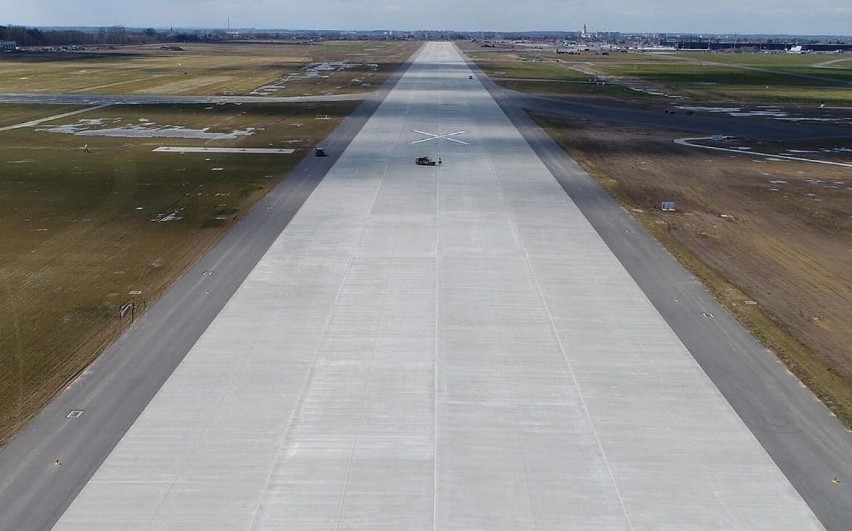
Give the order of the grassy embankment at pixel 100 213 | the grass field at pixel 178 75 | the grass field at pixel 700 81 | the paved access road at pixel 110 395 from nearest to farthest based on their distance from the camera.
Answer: the paved access road at pixel 110 395, the grassy embankment at pixel 100 213, the grass field at pixel 700 81, the grass field at pixel 178 75

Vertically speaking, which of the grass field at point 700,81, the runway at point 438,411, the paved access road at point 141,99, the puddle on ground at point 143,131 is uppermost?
the grass field at point 700,81

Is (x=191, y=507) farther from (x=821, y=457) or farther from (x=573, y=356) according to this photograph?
(x=821, y=457)

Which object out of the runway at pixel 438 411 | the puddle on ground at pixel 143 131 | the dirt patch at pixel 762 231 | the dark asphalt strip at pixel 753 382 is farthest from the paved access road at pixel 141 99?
the dark asphalt strip at pixel 753 382

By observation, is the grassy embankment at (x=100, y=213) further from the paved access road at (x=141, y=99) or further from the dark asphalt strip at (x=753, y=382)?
the dark asphalt strip at (x=753, y=382)

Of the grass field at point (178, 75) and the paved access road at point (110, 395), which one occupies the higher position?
the grass field at point (178, 75)

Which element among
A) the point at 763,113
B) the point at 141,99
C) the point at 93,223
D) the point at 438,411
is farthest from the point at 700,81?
the point at 438,411

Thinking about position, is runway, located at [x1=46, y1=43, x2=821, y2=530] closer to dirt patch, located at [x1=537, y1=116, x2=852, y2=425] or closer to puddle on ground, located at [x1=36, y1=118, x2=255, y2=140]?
dirt patch, located at [x1=537, y1=116, x2=852, y2=425]

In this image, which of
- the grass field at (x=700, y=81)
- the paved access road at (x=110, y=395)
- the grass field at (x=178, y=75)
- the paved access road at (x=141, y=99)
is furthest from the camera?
the grass field at (x=178, y=75)
